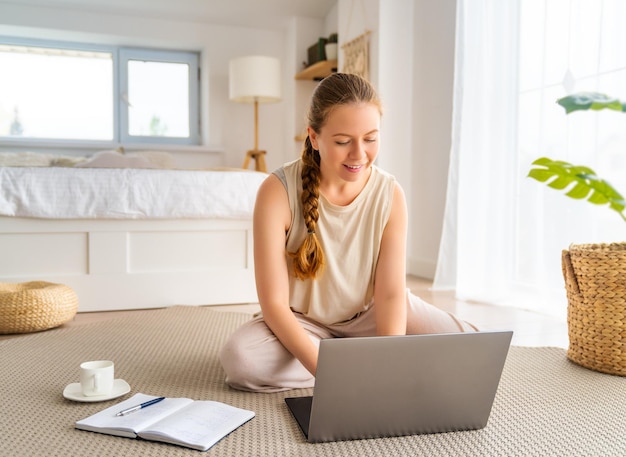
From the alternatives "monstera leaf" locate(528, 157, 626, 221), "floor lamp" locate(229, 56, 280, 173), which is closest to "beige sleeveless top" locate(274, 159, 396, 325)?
"monstera leaf" locate(528, 157, 626, 221)

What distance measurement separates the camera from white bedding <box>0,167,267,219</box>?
2646 millimetres

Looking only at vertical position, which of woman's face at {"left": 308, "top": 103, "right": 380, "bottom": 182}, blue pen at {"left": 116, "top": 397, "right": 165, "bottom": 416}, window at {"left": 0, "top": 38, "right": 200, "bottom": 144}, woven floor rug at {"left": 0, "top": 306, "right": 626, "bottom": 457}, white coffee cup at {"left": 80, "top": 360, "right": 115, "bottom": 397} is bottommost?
woven floor rug at {"left": 0, "top": 306, "right": 626, "bottom": 457}

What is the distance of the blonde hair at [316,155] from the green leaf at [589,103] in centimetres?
62

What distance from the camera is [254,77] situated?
15.2 ft

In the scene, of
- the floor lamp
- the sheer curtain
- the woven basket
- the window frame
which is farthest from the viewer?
the window frame

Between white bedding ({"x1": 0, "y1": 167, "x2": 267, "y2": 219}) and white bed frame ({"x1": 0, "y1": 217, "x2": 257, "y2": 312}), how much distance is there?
5 centimetres

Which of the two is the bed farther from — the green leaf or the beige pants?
the green leaf

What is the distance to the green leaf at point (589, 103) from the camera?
876 mm

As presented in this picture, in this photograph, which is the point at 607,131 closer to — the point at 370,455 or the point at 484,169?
the point at 484,169

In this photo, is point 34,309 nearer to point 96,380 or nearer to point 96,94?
point 96,380

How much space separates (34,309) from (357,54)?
2.73 meters

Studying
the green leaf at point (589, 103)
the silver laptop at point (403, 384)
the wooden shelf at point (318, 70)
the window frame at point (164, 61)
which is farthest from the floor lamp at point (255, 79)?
the green leaf at point (589, 103)

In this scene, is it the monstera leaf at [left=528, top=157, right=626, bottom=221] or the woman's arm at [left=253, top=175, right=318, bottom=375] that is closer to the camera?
the monstera leaf at [left=528, top=157, right=626, bottom=221]

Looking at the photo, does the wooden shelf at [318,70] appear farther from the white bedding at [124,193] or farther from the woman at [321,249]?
the woman at [321,249]
